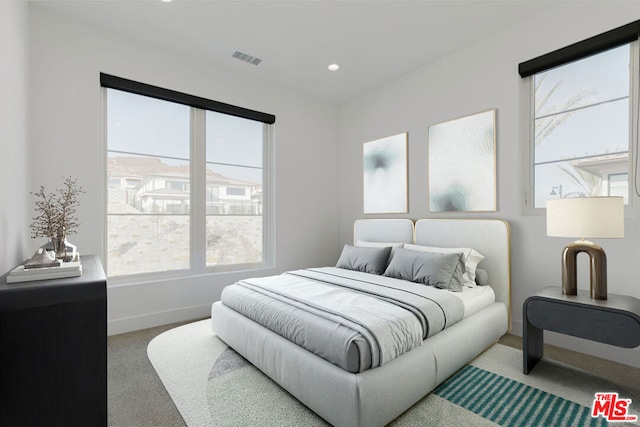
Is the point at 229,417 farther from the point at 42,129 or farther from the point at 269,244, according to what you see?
the point at 42,129

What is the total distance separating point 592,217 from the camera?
2010 mm

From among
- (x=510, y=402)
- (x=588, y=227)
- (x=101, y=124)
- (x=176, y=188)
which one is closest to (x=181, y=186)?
(x=176, y=188)

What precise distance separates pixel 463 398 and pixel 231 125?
368cm

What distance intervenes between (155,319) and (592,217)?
3.88 m

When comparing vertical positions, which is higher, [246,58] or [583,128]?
[246,58]

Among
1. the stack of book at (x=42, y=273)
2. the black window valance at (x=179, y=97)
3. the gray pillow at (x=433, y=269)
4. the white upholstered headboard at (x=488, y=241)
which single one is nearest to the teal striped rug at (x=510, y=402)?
the gray pillow at (x=433, y=269)

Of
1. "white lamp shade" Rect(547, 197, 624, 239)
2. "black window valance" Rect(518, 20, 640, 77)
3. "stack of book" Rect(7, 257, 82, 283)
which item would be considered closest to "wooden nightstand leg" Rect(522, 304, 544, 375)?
"white lamp shade" Rect(547, 197, 624, 239)

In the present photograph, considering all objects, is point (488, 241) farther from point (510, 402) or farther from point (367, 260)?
point (510, 402)

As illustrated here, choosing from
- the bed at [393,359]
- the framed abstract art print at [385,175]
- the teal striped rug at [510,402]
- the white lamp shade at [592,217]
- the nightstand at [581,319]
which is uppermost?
the framed abstract art print at [385,175]

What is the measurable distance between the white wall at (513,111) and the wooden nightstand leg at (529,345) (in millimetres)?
597

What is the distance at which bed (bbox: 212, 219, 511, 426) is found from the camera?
5.06ft

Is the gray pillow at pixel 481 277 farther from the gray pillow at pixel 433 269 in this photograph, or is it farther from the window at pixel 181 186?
the window at pixel 181 186

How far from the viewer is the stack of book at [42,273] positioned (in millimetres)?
1280

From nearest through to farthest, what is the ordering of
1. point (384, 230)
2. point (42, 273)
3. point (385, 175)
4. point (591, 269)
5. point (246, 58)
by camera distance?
point (42, 273)
point (591, 269)
point (246, 58)
point (384, 230)
point (385, 175)
